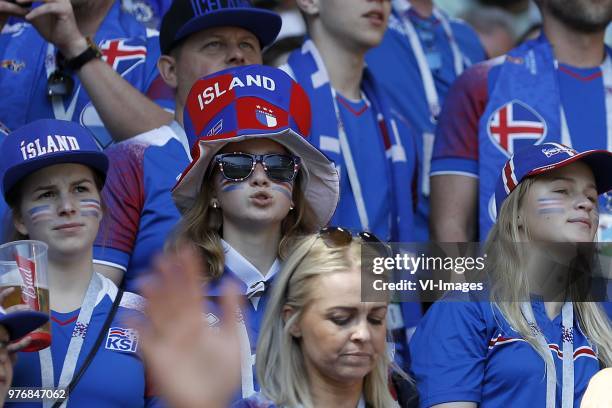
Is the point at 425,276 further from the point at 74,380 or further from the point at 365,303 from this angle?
the point at 74,380

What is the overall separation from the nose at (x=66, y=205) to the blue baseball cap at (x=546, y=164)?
1.44 m

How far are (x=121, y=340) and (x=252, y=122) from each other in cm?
86

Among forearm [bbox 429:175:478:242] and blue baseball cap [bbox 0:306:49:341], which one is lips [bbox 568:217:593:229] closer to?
forearm [bbox 429:175:478:242]

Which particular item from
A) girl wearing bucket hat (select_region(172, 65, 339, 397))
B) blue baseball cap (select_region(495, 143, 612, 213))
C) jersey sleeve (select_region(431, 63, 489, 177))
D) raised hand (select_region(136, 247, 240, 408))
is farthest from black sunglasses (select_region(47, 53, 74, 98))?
raised hand (select_region(136, 247, 240, 408))

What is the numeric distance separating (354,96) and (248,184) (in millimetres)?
1443

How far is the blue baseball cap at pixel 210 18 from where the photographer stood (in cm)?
575

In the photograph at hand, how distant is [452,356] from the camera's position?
4.78 meters

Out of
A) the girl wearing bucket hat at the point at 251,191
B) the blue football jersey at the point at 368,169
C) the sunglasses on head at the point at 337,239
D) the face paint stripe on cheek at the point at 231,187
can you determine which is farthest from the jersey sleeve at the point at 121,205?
the sunglasses on head at the point at 337,239

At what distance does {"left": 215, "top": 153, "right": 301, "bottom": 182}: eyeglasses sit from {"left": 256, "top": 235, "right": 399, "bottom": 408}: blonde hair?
0.50m

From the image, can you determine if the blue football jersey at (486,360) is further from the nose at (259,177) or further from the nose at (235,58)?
the nose at (235,58)

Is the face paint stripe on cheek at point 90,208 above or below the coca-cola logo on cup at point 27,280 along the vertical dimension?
above

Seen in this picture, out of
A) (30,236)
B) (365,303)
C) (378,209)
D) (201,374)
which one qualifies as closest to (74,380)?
(30,236)

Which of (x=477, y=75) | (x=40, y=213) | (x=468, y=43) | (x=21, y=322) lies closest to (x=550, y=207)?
(x=477, y=75)

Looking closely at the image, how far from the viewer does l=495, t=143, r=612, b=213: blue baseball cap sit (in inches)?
199
